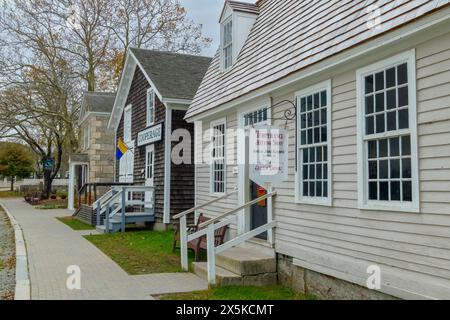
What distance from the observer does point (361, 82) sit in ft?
20.5

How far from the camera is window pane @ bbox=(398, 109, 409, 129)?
5.47 metres

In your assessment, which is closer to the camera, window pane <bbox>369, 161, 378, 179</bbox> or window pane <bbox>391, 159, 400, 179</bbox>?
window pane <bbox>391, 159, 400, 179</bbox>

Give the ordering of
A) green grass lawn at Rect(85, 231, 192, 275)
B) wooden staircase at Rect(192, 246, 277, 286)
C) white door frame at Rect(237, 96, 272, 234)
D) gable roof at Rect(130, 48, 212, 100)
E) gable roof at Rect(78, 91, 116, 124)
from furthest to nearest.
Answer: gable roof at Rect(78, 91, 116, 124), gable roof at Rect(130, 48, 212, 100), white door frame at Rect(237, 96, 272, 234), green grass lawn at Rect(85, 231, 192, 275), wooden staircase at Rect(192, 246, 277, 286)

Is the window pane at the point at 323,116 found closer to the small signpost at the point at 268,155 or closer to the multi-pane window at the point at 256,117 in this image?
the small signpost at the point at 268,155

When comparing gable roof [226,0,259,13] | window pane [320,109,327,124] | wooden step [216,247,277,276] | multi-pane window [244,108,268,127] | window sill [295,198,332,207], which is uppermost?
gable roof [226,0,259,13]

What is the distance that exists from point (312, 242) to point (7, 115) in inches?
1033

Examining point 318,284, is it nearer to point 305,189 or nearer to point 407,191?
point 305,189

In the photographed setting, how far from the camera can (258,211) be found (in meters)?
9.40

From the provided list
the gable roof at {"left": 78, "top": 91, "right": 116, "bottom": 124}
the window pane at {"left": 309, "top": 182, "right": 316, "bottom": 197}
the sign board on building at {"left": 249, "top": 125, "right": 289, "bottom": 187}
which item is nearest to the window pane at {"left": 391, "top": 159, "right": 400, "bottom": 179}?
the window pane at {"left": 309, "top": 182, "right": 316, "bottom": 197}

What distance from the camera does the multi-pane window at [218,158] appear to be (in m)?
11.2

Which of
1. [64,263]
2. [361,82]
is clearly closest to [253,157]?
[361,82]

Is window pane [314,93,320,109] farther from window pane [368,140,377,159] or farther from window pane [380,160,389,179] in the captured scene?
window pane [380,160,389,179]

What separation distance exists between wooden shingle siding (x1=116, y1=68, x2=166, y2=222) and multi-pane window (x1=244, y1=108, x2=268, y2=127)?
6499mm

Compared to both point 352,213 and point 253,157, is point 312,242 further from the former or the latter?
point 253,157
